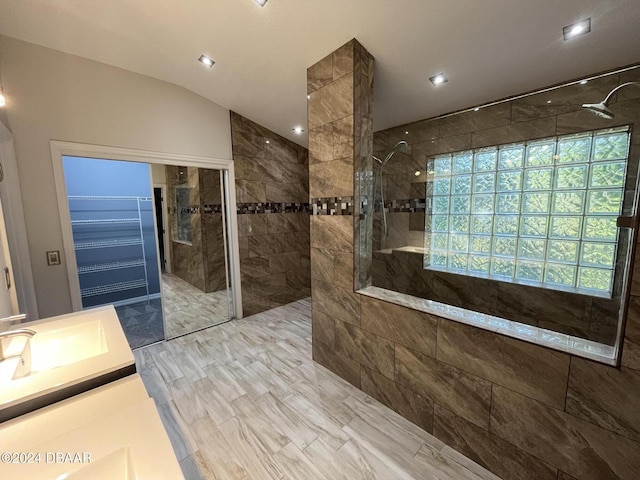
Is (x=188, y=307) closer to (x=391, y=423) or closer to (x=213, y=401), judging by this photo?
(x=213, y=401)

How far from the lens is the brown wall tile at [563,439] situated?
38.8 inches

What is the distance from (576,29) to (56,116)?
3.63 m

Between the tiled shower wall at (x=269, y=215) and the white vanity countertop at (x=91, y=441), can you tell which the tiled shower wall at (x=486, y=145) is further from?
the white vanity countertop at (x=91, y=441)

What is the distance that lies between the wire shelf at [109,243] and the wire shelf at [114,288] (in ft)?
1.42

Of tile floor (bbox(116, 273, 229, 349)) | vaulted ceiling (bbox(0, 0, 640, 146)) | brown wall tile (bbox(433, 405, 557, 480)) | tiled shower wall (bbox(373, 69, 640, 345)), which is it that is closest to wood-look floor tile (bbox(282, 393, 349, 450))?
brown wall tile (bbox(433, 405, 557, 480))

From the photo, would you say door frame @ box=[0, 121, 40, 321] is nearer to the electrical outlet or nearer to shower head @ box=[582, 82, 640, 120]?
the electrical outlet

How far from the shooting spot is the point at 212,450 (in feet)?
4.81

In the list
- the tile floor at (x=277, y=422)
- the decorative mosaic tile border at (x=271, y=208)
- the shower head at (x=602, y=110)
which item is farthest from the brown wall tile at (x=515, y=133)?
the tile floor at (x=277, y=422)

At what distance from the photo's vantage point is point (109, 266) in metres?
2.67

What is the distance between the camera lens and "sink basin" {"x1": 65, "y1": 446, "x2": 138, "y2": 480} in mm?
608

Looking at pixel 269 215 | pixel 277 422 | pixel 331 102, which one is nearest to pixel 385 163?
pixel 331 102

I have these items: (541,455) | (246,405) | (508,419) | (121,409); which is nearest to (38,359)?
(121,409)

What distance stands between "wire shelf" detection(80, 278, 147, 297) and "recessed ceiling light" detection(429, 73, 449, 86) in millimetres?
3584

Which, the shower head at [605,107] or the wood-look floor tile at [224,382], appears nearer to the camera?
the shower head at [605,107]
